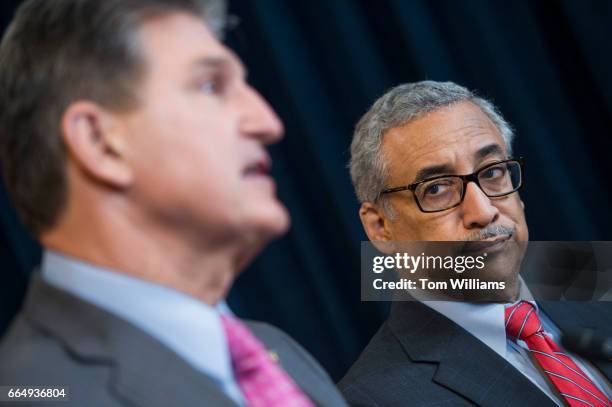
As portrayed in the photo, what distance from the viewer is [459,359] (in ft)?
4.09

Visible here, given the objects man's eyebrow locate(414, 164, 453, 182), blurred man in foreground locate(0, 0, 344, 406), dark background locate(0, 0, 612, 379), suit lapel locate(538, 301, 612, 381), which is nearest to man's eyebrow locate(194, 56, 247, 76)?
blurred man in foreground locate(0, 0, 344, 406)

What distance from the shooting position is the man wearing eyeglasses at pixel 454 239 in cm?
121

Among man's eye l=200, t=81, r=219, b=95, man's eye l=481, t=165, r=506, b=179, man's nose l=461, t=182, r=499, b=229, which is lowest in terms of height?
man's nose l=461, t=182, r=499, b=229

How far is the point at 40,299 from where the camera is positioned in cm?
79

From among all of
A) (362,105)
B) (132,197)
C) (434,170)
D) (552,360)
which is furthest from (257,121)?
(362,105)

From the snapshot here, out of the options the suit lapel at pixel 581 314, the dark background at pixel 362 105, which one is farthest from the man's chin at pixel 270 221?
the dark background at pixel 362 105

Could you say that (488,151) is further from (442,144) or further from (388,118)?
(388,118)

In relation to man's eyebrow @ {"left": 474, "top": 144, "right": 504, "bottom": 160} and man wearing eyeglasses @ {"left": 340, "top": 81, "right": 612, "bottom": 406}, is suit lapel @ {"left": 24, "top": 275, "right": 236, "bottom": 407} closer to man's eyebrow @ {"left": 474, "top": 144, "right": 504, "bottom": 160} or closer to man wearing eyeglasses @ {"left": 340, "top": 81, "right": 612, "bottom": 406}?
man wearing eyeglasses @ {"left": 340, "top": 81, "right": 612, "bottom": 406}

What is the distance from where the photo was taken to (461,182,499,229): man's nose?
1.30 metres

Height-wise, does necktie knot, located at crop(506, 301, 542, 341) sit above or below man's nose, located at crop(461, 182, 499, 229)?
below

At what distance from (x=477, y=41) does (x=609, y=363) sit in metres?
0.91

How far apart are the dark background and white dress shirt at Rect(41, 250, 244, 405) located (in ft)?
3.74

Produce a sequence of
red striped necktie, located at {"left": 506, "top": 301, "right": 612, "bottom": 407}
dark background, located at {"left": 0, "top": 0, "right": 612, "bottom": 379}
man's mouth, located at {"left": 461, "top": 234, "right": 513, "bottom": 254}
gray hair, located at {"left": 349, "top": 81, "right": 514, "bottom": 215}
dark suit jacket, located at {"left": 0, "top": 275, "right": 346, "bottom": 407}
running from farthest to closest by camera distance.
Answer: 1. dark background, located at {"left": 0, "top": 0, "right": 612, "bottom": 379}
2. gray hair, located at {"left": 349, "top": 81, "right": 514, "bottom": 215}
3. man's mouth, located at {"left": 461, "top": 234, "right": 513, "bottom": 254}
4. red striped necktie, located at {"left": 506, "top": 301, "right": 612, "bottom": 407}
5. dark suit jacket, located at {"left": 0, "top": 275, "right": 346, "bottom": 407}

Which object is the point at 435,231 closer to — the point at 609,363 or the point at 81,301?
the point at 609,363
